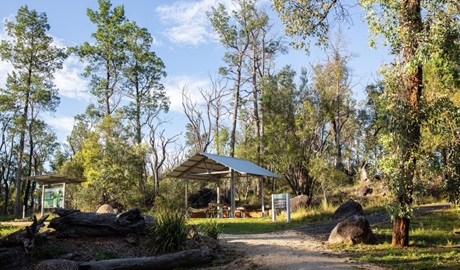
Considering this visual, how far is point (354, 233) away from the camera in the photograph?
9.66 m

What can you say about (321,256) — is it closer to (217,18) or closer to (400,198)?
(400,198)

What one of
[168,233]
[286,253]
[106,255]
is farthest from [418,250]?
[106,255]

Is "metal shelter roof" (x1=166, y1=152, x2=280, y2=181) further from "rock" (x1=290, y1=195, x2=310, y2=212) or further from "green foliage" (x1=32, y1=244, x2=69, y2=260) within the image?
"green foliage" (x1=32, y1=244, x2=69, y2=260)

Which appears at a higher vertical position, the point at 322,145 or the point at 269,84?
the point at 269,84

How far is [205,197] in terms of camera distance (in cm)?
3011

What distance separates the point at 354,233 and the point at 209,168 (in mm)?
14454

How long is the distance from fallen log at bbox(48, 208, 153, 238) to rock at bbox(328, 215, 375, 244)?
15.3 feet

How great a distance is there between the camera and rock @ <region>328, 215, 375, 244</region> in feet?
31.5

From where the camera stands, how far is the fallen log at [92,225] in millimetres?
9688

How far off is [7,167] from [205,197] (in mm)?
26433

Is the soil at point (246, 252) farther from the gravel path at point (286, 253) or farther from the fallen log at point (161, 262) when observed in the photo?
the fallen log at point (161, 262)

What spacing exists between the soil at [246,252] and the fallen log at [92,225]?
208 mm

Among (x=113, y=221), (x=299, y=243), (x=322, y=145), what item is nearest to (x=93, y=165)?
(x=322, y=145)

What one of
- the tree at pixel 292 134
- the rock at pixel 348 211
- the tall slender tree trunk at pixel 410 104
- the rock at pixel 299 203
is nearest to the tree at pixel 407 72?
the tall slender tree trunk at pixel 410 104
